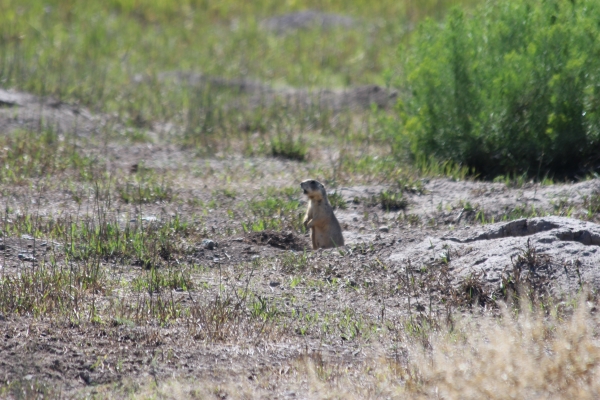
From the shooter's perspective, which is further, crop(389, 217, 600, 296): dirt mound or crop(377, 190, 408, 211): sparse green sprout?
crop(377, 190, 408, 211): sparse green sprout

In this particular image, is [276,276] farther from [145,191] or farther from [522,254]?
[145,191]

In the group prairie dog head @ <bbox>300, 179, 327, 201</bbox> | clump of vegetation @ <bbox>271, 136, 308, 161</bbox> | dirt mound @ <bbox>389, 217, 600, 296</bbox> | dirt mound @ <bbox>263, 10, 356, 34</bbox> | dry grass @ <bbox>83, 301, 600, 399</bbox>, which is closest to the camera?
dry grass @ <bbox>83, 301, 600, 399</bbox>

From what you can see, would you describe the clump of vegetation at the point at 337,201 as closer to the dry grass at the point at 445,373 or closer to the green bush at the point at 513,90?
the green bush at the point at 513,90

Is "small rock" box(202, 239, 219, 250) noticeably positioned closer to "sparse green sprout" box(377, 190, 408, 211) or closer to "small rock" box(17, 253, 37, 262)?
"small rock" box(17, 253, 37, 262)

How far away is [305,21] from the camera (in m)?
21.3

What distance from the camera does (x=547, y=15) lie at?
1038 centimetres

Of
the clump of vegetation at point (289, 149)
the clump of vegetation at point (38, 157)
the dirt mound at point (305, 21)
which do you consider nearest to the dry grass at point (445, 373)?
the clump of vegetation at point (38, 157)

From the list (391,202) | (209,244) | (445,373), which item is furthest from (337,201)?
(445,373)

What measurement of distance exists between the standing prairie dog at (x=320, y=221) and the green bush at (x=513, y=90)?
3071mm

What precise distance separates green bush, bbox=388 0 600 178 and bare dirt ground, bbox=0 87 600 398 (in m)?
0.84

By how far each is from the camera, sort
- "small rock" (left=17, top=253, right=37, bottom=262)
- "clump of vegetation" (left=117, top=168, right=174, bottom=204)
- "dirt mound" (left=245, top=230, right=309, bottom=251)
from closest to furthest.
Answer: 1. "small rock" (left=17, top=253, right=37, bottom=262)
2. "dirt mound" (left=245, top=230, right=309, bottom=251)
3. "clump of vegetation" (left=117, top=168, right=174, bottom=204)

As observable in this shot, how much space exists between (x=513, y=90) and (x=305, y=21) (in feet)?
38.0

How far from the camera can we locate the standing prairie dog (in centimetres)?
820

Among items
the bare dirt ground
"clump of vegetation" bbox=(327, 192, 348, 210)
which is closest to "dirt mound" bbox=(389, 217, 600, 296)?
the bare dirt ground
